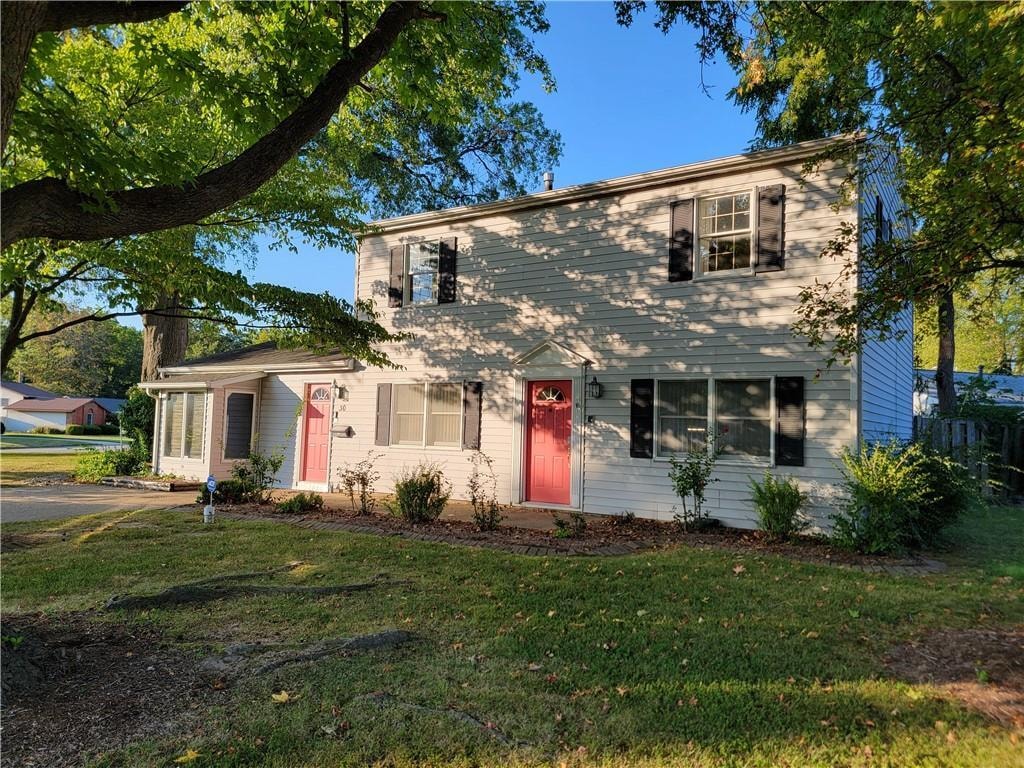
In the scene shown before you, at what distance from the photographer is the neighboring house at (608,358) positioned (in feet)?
29.5

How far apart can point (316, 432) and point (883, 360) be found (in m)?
11.5

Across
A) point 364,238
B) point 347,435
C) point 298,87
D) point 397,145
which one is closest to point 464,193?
point 397,145

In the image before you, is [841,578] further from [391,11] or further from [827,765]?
[391,11]

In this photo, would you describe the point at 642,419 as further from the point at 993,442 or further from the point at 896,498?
the point at 993,442

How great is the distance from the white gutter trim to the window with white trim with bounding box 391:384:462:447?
3.36 meters

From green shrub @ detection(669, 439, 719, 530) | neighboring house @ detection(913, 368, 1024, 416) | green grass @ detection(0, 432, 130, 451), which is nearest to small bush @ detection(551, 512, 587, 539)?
green shrub @ detection(669, 439, 719, 530)

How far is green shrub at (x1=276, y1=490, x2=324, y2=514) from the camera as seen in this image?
33.6 feet

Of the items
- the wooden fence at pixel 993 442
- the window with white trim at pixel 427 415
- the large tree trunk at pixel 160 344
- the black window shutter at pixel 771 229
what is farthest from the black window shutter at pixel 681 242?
the large tree trunk at pixel 160 344

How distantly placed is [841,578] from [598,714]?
13.6ft

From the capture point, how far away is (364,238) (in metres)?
13.3

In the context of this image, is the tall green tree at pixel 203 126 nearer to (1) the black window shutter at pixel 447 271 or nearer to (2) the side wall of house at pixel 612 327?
(1) the black window shutter at pixel 447 271

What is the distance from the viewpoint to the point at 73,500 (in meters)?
12.0

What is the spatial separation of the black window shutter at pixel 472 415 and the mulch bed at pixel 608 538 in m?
2.40

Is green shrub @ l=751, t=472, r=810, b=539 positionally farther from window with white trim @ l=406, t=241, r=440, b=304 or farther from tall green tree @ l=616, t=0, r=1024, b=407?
window with white trim @ l=406, t=241, r=440, b=304
